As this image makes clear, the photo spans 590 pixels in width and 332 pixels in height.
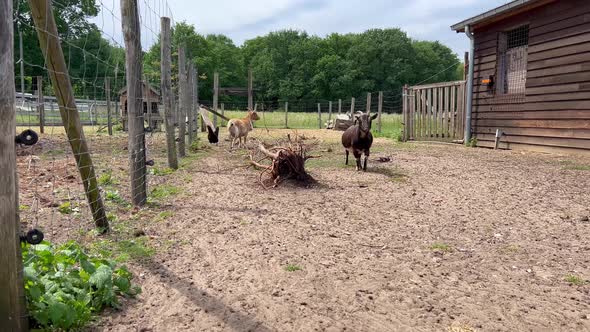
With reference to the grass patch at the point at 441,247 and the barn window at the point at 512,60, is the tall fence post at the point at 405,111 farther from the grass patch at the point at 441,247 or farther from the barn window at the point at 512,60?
the grass patch at the point at 441,247

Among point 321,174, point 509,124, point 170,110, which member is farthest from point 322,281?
point 509,124

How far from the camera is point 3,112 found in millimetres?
2078

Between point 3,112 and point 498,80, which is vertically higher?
point 498,80

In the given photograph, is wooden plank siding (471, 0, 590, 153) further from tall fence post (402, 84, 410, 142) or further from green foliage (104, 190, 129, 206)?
green foliage (104, 190, 129, 206)

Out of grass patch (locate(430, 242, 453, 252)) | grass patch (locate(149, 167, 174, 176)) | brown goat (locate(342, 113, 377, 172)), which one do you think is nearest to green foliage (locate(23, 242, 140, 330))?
grass patch (locate(430, 242, 453, 252))

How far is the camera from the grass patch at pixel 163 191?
5.89 m

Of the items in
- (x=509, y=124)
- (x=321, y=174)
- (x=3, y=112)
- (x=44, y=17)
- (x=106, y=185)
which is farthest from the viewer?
(x=509, y=124)

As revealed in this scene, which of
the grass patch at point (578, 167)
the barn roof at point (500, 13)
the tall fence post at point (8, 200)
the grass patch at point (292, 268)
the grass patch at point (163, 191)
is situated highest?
the barn roof at point (500, 13)

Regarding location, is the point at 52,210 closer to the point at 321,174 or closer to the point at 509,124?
the point at 321,174

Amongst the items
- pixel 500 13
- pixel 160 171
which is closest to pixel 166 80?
pixel 160 171

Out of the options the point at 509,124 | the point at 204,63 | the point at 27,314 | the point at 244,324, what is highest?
the point at 204,63

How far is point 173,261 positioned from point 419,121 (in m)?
13.9

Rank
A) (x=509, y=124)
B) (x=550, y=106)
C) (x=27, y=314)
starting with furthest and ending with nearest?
1. (x=509, y=124)
2. (x=550, y=106)
3. (x=27, y=314)

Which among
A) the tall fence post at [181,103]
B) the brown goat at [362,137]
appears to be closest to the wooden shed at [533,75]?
the brown goat at [362,137]
